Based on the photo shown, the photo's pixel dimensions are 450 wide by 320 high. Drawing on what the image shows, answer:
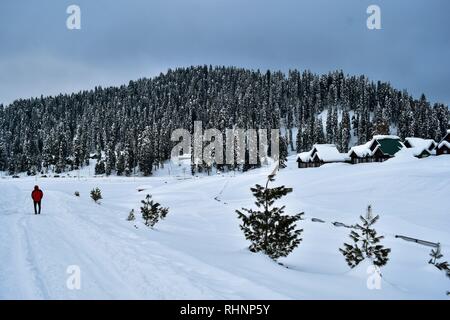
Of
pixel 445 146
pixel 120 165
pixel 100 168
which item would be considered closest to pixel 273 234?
pixel 445 146

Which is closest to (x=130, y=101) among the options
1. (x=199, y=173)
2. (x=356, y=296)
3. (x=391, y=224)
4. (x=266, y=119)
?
(x=266, y=119)

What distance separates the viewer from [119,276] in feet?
27.3

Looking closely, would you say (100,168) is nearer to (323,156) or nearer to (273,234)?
(323,156)

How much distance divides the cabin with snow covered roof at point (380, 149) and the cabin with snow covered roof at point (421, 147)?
2.67 m

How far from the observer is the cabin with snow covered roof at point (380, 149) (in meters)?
63.4

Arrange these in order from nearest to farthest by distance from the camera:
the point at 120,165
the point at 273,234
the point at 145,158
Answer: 1. the point at 273,234
2. the point at 145,158
3. the point at 120,165

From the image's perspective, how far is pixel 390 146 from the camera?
210 feet

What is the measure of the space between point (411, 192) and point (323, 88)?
139744mm

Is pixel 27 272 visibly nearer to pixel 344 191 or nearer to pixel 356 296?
pixel 356 296

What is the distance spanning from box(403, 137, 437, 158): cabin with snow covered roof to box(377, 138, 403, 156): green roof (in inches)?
101

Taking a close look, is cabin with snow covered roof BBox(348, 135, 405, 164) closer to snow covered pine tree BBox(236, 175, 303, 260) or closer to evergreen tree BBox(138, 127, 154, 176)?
snow covered pine tree BBox(236, 175, 303, 260)

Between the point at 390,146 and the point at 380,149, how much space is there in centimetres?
206

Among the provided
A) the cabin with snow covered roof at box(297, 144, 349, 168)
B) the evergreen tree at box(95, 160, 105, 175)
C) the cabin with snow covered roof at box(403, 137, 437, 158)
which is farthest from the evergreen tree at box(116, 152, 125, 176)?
the cabin with snow covered roof at box(403, 137, 437, 158)

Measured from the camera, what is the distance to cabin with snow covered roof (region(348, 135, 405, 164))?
63.4 metres
